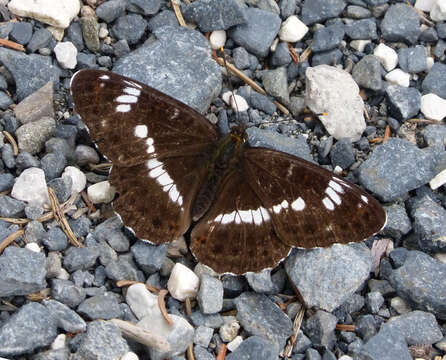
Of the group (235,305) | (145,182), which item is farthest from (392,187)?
(145,182)

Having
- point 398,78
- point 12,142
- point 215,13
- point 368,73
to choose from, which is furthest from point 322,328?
point 215,13

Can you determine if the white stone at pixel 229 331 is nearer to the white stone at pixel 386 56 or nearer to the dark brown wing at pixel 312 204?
the dark brown wing at pixel 312 204

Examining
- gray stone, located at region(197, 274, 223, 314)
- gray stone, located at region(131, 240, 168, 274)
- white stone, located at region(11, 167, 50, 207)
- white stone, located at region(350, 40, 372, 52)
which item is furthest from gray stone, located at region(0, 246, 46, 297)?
white stone, located at region(350, 40, 372, 52)

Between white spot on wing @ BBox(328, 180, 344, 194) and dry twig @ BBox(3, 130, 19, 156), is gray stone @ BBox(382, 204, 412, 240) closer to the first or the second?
white spot on wing @ BBox(328, 180, 344, 194)

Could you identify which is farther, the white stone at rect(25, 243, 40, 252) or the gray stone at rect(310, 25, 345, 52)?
the gray stone at rect(310, 25, 345, 52)

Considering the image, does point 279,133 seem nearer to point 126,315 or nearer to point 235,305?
point 235,305

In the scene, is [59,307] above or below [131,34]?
below
